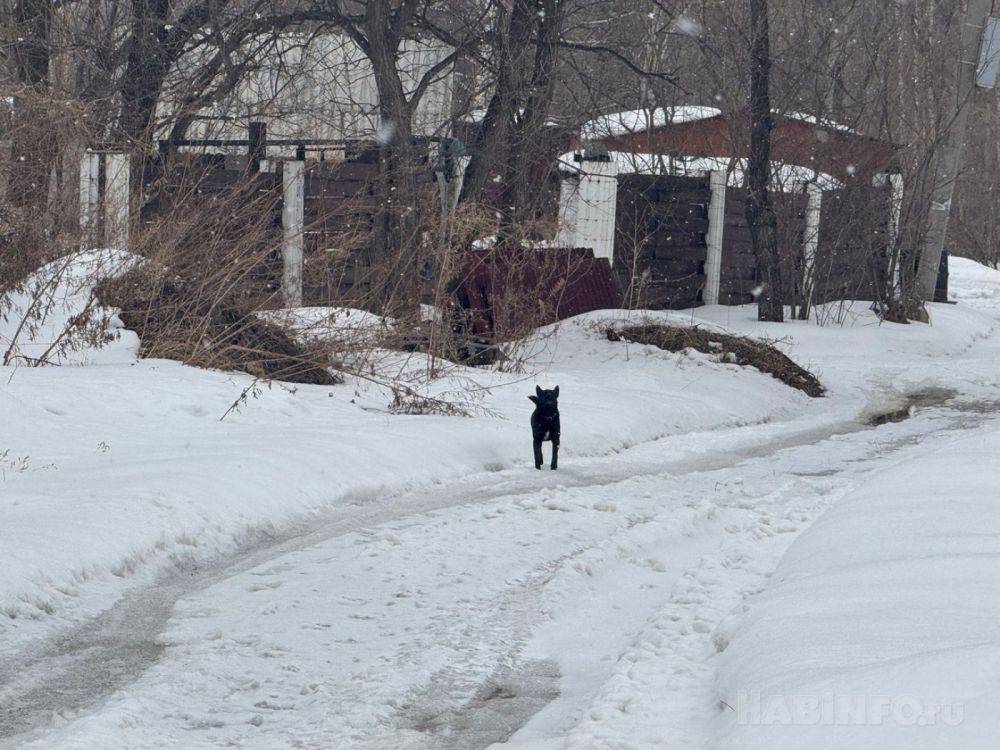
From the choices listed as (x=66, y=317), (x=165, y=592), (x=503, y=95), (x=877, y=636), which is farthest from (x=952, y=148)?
(x=877, y=636)

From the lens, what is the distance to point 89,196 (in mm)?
12391

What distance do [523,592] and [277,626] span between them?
1.19 metres

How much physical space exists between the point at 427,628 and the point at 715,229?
1580 centimetres

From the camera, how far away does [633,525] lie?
6969 millimetres

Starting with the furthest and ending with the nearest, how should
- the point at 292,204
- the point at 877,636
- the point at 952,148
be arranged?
1. the point at 952,148
2. the point at 292,204
3. the point at 877,636

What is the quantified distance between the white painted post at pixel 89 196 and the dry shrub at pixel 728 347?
233 inches

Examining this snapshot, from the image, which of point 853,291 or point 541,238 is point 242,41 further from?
point 853,291

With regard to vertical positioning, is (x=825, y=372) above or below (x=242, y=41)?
below

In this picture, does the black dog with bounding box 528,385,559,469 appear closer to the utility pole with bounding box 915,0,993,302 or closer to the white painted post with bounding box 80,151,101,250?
the white painted post with bounding box 80,151,101,250

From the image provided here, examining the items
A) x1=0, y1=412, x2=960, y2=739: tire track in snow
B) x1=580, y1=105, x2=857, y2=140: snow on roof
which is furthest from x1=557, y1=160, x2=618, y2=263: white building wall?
x1=580, y1=105, x2=857, y2=140: snow on roof

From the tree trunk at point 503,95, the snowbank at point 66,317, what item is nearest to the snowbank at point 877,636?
the snowbank at point 66,317

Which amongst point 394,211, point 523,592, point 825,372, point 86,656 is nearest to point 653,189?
point 825,372

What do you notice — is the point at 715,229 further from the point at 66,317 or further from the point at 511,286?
the point at 66,317

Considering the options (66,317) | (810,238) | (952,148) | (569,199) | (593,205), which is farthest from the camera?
(952,148)
